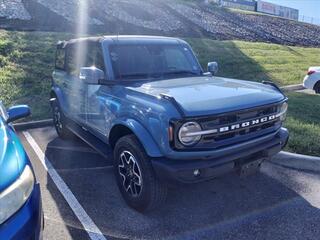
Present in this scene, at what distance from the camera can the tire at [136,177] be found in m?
3.70

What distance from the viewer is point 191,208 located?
4.12 meters

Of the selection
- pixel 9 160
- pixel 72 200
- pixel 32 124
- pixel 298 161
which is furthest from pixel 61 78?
pixel 298 161

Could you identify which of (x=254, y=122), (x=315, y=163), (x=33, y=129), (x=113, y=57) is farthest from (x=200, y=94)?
(x=33, y=129)

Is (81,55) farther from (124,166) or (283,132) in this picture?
(283,132)

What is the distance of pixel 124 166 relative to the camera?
411 centimetres

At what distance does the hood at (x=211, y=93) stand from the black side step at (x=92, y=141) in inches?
39.2

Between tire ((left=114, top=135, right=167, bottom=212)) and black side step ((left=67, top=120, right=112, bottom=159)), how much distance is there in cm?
44

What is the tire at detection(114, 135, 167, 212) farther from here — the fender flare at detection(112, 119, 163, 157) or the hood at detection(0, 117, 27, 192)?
the hood at detection(0, 117, 27, 192)

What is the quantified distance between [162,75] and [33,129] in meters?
3.55

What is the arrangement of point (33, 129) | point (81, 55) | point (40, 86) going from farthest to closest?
point (40, 86) < point (33, 129) < point (81, 55)

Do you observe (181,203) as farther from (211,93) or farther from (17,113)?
(17,113)

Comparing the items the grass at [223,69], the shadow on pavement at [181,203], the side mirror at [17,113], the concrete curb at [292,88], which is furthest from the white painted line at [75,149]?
the concrete curb at [292,88]

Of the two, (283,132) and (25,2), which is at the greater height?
(25,2)

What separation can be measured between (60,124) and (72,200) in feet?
7.78
